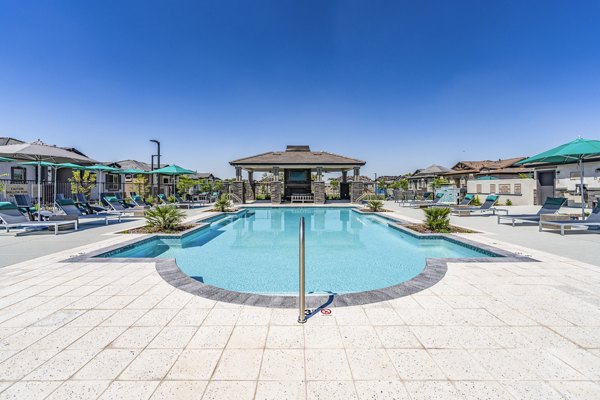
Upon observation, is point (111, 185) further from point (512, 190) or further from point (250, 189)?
point (512, 190)

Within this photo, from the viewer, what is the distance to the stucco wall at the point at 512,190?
21.5 m

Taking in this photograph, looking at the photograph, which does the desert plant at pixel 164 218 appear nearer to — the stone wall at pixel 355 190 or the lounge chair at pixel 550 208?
the lounge chair at pixel 550 208

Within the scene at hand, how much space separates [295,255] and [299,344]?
4858mm

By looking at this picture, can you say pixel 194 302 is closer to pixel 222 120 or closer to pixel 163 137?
pixel 222 120

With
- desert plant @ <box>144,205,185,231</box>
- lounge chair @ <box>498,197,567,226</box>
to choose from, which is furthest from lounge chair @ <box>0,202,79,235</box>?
lounge chair @ <box>498,197,567,226</box>

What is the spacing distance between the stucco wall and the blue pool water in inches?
Answer: 715

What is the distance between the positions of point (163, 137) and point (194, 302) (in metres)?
26.1

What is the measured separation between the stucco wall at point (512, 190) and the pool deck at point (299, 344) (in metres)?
22.8

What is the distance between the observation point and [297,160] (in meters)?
22.5

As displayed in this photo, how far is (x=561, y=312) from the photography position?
10.0 ft

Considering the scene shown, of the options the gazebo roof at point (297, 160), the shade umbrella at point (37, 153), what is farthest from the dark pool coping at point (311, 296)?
the gazebo roof at point (297, 160)

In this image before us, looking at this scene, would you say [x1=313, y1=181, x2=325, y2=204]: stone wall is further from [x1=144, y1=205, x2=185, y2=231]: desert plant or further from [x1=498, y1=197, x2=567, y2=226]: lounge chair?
[x1=144, y1=205, x2=185, y2=231]: desert plant

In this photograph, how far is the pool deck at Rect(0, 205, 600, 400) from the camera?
1.88 metres

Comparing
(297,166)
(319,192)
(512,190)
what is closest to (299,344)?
(319,192)
